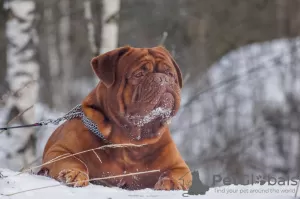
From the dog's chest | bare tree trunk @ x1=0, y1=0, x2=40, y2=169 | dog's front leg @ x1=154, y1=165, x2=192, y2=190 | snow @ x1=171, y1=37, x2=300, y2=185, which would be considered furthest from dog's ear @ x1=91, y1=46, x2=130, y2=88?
snow @ x1=171, y1=37, x2=300, y2=185

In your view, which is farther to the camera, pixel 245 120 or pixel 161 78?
pixel 245 120

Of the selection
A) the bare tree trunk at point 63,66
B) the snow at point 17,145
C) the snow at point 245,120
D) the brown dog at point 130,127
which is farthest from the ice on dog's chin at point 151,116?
the bare tree trunk at point 63,66

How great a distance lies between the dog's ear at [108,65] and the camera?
2133mm

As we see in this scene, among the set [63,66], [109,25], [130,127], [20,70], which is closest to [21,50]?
[20,70]

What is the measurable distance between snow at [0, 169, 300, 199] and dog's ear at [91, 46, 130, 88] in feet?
1.23

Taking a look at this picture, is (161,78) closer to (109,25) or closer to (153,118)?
(153,118)

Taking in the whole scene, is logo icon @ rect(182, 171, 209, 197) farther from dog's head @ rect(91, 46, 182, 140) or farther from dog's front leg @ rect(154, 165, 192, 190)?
dog's head @ rect(91, 46, 182, 140)

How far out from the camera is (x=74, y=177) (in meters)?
2.00

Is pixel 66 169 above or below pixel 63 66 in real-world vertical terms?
above

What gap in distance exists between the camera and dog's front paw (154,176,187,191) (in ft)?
6.72

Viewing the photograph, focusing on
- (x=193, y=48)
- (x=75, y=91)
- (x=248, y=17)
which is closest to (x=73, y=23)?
(x=75, y=91)

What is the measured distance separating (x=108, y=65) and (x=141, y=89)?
19 cm

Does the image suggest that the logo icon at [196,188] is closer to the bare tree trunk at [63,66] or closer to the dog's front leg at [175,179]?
the dog's front leg at [175,179]

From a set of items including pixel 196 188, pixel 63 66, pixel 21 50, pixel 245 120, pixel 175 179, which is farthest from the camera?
pixel 63 66
